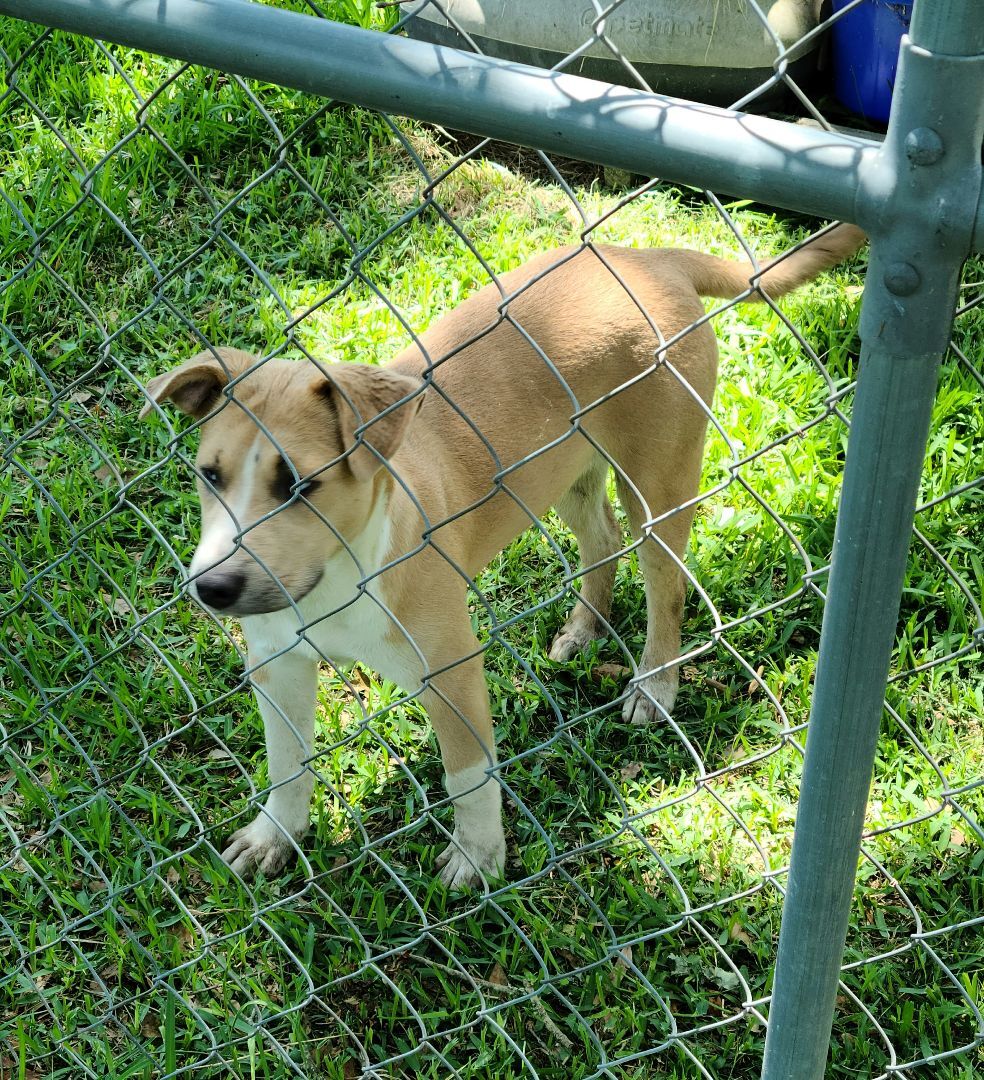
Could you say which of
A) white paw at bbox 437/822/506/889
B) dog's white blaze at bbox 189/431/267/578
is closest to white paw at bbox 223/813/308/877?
white paw at bbox 437/822/506/889

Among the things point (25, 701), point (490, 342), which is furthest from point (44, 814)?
point (490, 342)

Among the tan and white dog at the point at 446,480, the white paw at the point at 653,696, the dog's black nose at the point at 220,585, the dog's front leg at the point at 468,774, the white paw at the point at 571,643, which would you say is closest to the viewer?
the dog's black nose at the point at 220,585

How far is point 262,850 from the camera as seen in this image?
3156 millimetres

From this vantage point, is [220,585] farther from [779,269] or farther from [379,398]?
[779,269]

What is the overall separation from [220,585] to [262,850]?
1.05 meters

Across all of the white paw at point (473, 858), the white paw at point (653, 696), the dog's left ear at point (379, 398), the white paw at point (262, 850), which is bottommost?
the white paw at point (653, 696)

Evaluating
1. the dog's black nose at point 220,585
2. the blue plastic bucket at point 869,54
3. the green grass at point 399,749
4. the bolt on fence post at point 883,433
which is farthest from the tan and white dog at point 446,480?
the blue plastic bucket at point 869,54

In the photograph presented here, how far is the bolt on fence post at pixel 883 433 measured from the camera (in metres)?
1.15

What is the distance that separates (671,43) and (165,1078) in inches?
169

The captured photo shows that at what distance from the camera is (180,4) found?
158cm

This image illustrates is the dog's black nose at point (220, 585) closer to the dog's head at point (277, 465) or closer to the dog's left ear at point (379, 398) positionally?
the dog's head at point (277, 465)

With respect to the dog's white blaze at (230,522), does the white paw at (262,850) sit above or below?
below

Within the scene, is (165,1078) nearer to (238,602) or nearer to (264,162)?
(238,602)

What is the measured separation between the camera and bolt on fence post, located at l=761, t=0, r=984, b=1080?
1.15 meters
